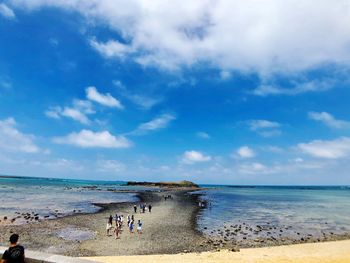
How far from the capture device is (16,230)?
1351 inches

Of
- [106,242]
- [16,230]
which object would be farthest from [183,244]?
[16,230]

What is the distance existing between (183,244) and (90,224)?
573 inches

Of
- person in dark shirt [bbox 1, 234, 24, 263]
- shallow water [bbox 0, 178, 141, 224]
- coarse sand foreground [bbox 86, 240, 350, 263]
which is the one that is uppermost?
shallow water [bbox 0, 178, 141, 224]

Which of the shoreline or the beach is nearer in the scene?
the shoreline

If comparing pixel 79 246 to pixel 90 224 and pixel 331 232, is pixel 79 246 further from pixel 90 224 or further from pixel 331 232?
pixel 331 232

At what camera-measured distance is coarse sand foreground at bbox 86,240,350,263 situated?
71.5 ft

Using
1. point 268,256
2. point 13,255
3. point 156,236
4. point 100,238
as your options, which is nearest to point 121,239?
point 100,238

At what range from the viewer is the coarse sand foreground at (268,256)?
71.5 feet

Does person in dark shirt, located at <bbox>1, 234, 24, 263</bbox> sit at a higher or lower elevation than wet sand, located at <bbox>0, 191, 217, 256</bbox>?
higher

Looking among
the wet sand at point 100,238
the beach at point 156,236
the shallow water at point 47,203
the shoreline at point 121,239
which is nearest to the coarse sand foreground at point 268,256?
the beach at point 156,236

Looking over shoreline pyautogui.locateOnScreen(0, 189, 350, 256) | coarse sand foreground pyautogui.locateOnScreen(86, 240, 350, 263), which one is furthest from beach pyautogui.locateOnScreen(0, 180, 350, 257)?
coarse sand foreground pyautogui.locateOnScreen(86, 240, 350, 263)

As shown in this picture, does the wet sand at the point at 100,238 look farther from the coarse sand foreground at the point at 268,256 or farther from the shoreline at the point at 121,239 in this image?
the coarse sand foreground at the point at 268,256

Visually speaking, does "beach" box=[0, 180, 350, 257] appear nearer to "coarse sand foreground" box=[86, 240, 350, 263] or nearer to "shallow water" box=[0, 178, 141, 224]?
"coarse sand foreground" box=[86, 240, 350, 263]

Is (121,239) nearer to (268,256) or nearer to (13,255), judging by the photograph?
(268,256)
